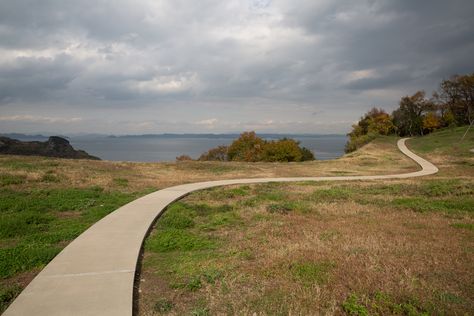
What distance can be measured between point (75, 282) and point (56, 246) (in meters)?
2.69

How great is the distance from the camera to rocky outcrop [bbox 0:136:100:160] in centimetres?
4222

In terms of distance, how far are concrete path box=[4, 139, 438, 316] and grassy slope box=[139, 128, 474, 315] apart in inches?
15.8

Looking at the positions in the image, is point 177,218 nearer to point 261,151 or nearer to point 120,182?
point 120,182

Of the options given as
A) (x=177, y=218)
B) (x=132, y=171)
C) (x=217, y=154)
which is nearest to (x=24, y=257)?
(x=177, y=218)

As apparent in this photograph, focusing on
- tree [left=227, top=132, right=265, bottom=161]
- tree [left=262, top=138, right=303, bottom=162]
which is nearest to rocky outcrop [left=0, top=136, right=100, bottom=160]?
tree [left=262, top=138, right=303, bottom=162]

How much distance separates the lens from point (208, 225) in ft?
32.6

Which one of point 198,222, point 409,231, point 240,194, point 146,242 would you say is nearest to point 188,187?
point 240,194

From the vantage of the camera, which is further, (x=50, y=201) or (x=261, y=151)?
(x=261, y=151)

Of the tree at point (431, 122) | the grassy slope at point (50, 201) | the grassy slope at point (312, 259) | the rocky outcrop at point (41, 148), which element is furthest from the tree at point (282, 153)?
the grassy slope at point (312, 259)

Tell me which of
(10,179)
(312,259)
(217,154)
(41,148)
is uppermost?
(41,148)

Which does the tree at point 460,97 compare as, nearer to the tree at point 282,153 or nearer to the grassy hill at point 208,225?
the tree at point 282,153

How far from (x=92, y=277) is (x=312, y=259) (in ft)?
14.4

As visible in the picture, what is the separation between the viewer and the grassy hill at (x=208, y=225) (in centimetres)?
566

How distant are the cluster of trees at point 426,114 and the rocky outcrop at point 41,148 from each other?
5499 cm
